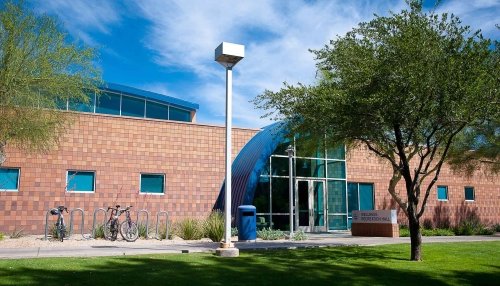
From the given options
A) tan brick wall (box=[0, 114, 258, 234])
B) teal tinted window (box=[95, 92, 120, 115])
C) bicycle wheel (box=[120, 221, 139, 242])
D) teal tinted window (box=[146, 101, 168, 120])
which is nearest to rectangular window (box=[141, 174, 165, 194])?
tan brick wall (box=[0, 114, 258, 234])

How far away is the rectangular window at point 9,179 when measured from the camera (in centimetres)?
1791

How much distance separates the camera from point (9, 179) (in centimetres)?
1802

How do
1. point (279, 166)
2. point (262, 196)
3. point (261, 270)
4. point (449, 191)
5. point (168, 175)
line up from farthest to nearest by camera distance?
point (449, 191)
point (279, 166)
point (262, 196)
point (168, 175)
point (261, 270)

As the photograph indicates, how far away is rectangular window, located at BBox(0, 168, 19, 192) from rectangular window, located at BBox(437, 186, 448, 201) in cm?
2274

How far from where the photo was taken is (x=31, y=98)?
45.0 ft

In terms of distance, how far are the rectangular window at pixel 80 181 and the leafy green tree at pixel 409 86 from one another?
10164 millimetres

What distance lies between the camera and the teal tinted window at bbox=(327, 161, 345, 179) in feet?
76.8

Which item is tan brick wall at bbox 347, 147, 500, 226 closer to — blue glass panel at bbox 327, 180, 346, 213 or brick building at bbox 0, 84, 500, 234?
brick building at bbox 0, 84, 500, 234

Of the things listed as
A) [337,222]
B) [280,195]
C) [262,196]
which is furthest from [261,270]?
[337,222]

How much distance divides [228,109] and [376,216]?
34.3 feet

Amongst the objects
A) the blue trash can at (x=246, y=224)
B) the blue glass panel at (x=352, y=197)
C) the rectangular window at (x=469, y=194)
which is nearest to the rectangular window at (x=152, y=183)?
the blue trash can at (x=246, y=224)

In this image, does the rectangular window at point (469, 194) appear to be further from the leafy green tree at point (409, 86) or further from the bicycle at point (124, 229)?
the bicycle at point (124, 229)

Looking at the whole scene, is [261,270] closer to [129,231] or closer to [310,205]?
[129,231]

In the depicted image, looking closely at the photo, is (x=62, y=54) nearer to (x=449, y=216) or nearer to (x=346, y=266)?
(x=346, y=266)
